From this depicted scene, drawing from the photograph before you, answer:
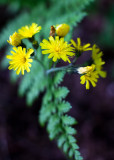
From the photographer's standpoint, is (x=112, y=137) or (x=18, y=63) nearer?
(x=18, y=63)

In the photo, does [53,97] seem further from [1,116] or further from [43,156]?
[1,116]

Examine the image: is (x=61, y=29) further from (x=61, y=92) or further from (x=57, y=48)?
(x=61, y=92)

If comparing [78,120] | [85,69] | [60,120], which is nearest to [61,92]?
[60,120]

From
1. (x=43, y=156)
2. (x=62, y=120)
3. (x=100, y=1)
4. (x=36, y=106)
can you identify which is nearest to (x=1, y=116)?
(x=36, y=106)

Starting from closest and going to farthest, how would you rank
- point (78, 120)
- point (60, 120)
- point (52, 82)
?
point (60, 120) < point (52, 82) < point (78, 120)

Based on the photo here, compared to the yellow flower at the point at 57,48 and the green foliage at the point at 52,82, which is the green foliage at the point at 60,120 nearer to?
the green foliage at the point at 52,82

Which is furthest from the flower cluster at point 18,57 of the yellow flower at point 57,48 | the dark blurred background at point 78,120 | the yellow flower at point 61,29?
the dark blurred background at point 78,120
